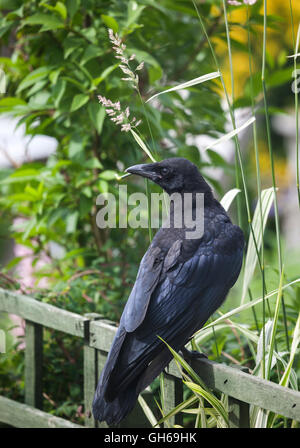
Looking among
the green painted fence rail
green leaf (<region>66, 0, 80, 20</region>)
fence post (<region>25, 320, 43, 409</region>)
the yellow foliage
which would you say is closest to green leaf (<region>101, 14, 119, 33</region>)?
green leaf (<region>66, 0, 80, 20</region>)

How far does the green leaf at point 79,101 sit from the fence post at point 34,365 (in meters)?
0.96

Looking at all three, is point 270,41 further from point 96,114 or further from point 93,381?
point 93,381

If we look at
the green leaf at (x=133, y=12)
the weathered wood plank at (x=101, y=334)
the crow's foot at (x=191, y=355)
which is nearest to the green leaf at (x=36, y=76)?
the green leaf at (x=133, y=12)

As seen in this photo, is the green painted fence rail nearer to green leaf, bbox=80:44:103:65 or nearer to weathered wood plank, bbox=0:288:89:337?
weathered wood plank, bbox=0:288:89:337

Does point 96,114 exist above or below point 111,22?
below

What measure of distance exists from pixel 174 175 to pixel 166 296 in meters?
0.44

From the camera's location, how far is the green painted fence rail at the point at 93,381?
192cm

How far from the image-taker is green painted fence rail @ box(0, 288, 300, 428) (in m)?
1.92

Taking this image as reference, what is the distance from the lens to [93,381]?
2.56 meters

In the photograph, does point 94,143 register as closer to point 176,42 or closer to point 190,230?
point 176,42

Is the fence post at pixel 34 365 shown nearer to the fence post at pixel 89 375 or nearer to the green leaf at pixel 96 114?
the fence post at pixel 89 375

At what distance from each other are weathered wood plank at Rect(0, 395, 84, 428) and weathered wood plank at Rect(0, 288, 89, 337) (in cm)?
35

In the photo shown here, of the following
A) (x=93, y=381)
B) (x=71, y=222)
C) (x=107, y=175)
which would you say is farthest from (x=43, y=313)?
(x=107, y=175)

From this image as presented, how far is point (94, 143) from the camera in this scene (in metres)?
3.31
